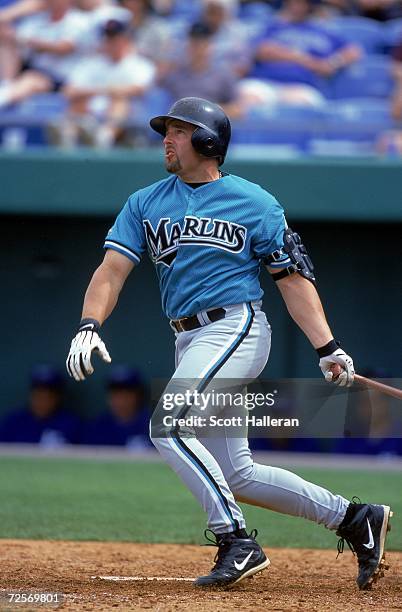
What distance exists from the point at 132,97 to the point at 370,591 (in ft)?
19.0

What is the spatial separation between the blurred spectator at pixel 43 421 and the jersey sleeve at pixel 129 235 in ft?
18.9

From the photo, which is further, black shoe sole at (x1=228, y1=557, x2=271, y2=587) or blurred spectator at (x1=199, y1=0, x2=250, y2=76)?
blurred spectator at (x1=199, y1=0, x2=250, y2=76)

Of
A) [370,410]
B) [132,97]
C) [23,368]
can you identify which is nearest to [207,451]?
[370,410]

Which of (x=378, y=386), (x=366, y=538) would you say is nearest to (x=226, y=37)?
(x=378, y=386)

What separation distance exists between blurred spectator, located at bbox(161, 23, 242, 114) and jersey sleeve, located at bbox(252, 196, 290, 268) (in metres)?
5.01

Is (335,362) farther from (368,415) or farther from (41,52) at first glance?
(41,52)

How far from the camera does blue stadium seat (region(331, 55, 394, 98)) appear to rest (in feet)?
30.1

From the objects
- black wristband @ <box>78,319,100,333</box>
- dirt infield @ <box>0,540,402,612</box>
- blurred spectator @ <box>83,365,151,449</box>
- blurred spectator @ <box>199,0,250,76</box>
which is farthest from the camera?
blurred spectator @ <box>83,365,151,449</box>

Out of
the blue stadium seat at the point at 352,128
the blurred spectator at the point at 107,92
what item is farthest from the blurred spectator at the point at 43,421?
the blue stadium seat at the point at 352,128

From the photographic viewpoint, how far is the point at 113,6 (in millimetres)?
9969

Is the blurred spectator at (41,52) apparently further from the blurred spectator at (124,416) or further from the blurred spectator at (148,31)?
the blurred spectator at (124,416)

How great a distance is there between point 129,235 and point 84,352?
0.55 m

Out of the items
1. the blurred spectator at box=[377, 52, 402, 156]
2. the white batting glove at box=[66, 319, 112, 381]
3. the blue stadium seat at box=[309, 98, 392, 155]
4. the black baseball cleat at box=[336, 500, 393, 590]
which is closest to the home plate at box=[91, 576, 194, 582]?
the black baseball cleat at box=[336, 500, 393, 590]

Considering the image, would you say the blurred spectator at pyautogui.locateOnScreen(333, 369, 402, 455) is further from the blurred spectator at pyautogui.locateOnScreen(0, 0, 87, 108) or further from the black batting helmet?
the blurred spectator at pyautogui.locateOnScreen(0, 0, 87, 108)
